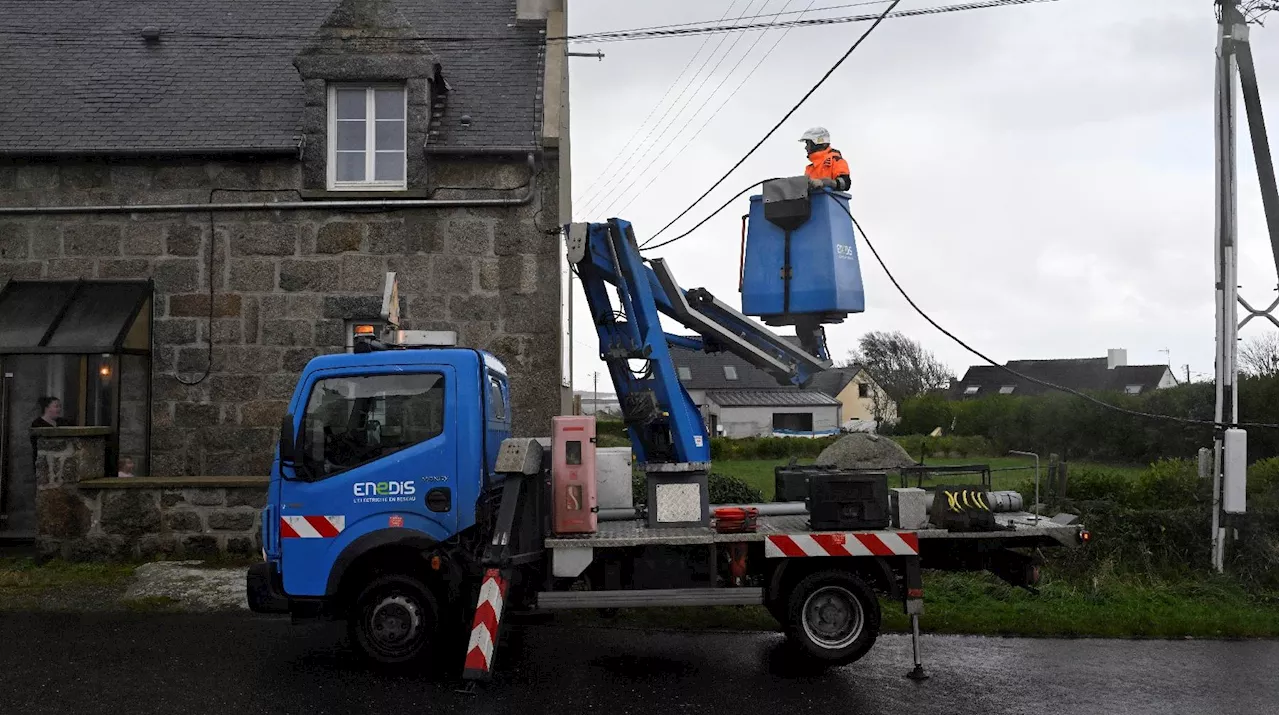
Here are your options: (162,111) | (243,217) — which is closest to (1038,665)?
(243,217)

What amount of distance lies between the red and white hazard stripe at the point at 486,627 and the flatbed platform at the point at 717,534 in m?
0.55

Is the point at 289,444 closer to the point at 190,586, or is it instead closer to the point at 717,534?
the point at 717,534

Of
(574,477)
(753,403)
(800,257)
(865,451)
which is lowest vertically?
(753,403)

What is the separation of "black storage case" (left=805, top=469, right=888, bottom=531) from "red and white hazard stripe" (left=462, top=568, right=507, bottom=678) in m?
2.44

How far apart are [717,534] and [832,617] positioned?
1.08 m

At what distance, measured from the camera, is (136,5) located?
16.9 meters

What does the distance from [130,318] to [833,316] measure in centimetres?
876

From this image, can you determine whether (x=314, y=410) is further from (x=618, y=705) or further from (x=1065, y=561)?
(x=1065, y=561)

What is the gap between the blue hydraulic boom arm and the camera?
9.39 meters

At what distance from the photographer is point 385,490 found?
8328 millimetres

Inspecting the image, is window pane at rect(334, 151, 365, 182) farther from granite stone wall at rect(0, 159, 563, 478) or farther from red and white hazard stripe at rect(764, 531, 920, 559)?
red and white hazard stripe at rect(764, 531, 920, 559)

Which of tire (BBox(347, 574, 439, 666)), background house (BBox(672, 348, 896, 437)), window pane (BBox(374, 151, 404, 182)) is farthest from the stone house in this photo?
background house (BBox(672, 348, 896, 437))

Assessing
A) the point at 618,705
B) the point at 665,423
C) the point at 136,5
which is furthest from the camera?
the point at 136,5

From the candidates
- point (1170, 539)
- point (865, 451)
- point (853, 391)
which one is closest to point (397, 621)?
point (865, 451)
